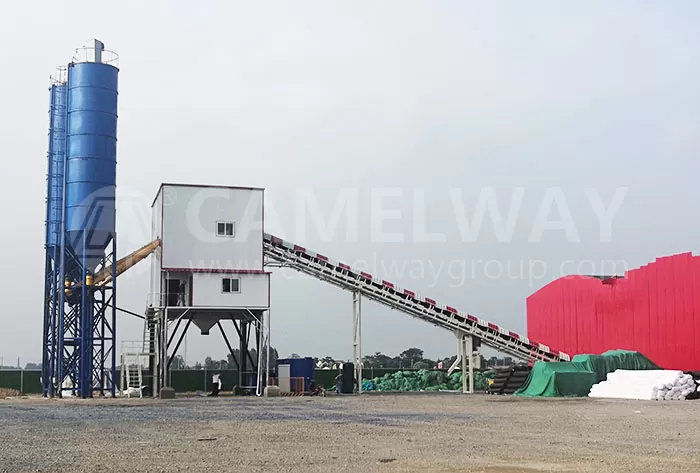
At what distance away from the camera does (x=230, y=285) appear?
42.4 m

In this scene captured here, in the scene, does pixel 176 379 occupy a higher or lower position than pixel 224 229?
lower

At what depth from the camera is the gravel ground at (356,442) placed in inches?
472

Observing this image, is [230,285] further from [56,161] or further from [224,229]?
[56,161]

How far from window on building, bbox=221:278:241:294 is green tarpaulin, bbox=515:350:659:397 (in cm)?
1393

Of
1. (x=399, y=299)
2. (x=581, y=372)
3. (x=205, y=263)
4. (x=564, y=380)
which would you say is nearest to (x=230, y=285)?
(x=205, y=263)

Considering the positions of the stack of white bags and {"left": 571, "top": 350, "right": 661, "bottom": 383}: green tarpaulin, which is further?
{"left": 571, "top": 350, "right": 661, "bottom": 383}: green tarpaulin

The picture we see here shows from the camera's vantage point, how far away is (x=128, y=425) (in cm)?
2008

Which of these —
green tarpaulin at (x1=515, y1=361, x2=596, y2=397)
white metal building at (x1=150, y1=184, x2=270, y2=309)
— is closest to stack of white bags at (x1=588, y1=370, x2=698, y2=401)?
green tarpaulin at (x1=515, y1=361, x2=596, y2=397)

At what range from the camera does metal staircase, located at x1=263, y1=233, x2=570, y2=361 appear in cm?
4366

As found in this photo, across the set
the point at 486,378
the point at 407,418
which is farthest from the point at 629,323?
the point at 407,418

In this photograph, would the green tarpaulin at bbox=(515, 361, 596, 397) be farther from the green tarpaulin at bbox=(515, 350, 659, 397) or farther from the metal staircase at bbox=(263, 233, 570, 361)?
the metal staircase at bbox=(263, 233, 570, 361)

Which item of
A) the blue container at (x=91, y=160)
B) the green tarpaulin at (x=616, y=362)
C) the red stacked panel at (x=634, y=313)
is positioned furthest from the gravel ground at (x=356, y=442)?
the blue container at (x=91, y=160)

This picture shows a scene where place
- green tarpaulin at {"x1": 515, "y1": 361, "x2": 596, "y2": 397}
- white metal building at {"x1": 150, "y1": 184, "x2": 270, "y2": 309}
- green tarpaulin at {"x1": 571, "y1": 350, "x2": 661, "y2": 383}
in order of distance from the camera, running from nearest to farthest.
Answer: green tarpaulin at {"x1": 515, "y1": 361, "x2": 596, "y2": 397} → green tarpaulin at {"x1": 571, "y1": 350, "x2": 661, "y2": 383} → white metal building at {"x1": 150, "y1": 184, "x2": 270, "y2": 309}

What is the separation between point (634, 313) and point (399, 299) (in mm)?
10864
